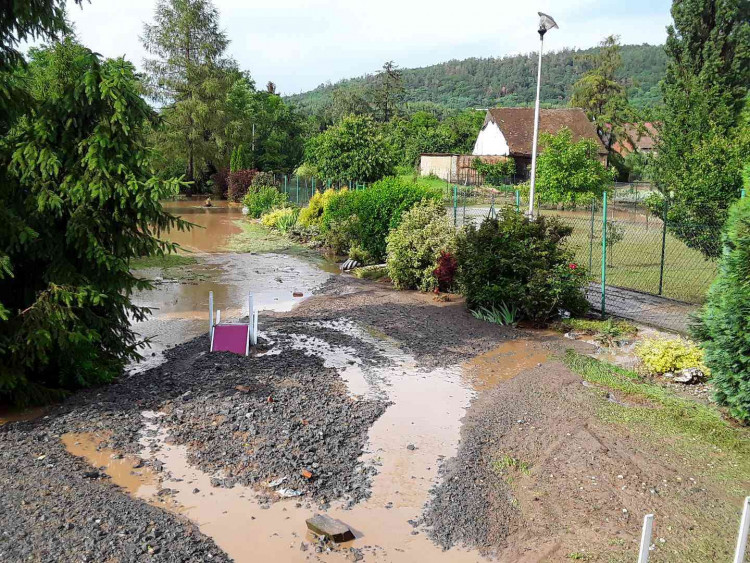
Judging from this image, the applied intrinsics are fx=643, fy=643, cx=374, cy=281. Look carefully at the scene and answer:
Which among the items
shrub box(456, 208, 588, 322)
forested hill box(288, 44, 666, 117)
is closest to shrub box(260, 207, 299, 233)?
shrub box(456, 208, 588, 322)

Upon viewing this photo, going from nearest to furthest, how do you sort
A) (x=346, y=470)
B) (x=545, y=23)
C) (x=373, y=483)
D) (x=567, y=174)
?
(x=373, y=483) → (x=346, y=470) → (x=545, y=23) → (x=567, y=174)

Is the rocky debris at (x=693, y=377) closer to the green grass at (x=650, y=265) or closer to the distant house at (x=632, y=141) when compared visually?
the green grass at (x=650, y=265)

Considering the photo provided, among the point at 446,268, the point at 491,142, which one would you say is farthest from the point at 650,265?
the point at 491,142

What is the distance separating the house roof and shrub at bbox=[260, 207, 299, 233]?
Result: 27.0 meters

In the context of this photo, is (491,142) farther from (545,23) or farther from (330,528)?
(330,528)

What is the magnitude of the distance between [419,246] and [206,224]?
1945 cm

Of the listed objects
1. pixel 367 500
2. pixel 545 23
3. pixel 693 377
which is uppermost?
pixel 545 23

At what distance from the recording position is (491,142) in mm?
57531

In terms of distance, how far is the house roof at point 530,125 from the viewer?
52.3 meters

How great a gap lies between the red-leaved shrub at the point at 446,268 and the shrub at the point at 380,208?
3.14 metres

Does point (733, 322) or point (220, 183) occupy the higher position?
point (220, 183)

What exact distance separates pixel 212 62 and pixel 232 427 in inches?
1831

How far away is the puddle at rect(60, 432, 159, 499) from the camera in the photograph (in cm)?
605

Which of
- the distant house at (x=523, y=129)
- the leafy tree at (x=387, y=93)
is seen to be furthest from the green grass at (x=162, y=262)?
the leafy tree at (x=387, y=93)
